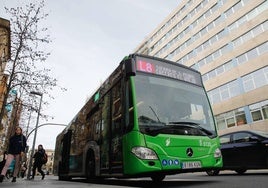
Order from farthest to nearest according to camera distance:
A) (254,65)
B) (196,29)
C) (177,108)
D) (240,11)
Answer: (196,29), (240,11), (254,65), (177,108)

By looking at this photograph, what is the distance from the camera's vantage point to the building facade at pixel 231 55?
24422 millimetres

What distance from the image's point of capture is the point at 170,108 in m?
5.46

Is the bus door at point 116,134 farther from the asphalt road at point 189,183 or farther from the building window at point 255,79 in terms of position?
the building window at point 255,79

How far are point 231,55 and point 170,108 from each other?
2571cm

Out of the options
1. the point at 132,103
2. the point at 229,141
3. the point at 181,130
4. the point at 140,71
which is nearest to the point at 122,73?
the point at 140,71

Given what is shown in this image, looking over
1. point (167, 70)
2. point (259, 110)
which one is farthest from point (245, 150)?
point (259, 110)

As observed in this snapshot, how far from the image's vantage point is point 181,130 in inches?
205

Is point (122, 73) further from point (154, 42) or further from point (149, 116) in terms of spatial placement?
point (154, 42)

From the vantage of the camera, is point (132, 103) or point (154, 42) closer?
point (132, 103)

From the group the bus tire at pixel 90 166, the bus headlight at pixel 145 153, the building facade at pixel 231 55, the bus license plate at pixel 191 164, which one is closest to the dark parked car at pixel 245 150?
the bus license plate at pixel 191 164

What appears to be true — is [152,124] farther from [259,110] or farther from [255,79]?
[255,79]

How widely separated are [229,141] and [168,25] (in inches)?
1512

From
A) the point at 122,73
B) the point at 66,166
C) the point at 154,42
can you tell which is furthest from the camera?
the point at 154,42

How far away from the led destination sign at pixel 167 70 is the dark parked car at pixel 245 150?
3.15 metres
